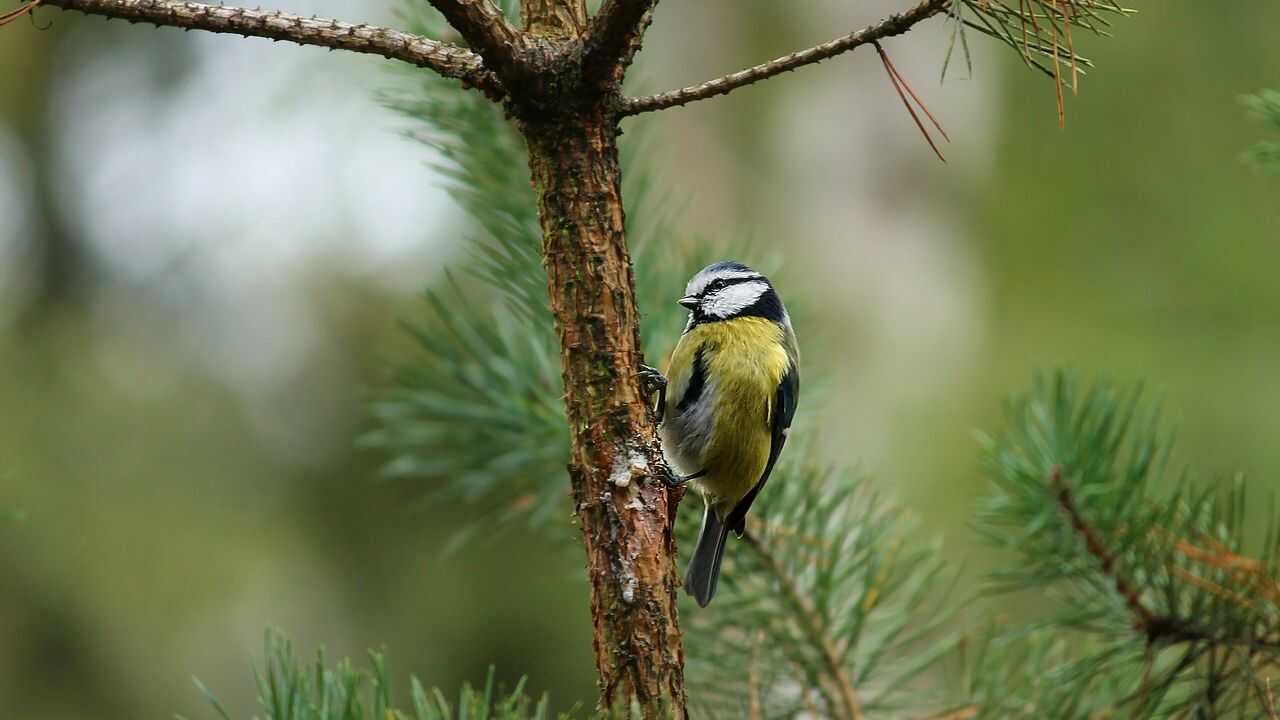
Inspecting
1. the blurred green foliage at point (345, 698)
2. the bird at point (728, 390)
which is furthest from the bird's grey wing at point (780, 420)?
the blurred green foliage at point (345, 698)

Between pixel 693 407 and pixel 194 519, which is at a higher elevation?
pixel 693 407

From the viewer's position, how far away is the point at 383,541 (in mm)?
2525

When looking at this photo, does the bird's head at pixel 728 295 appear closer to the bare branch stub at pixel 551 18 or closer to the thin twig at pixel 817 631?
the thin twig at pixel 817 631

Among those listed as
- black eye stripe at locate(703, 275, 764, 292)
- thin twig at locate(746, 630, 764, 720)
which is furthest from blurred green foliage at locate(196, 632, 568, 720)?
black eye stripe at locate(703, 275, 764, 292)

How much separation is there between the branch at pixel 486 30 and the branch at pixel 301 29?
4 centimetres

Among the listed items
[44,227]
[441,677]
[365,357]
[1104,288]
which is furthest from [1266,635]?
[1104,288]

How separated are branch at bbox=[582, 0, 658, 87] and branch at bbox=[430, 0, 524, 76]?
0.17 ft

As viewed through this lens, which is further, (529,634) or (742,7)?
(742,7)

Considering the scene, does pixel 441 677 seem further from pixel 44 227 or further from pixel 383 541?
pixel 44 227

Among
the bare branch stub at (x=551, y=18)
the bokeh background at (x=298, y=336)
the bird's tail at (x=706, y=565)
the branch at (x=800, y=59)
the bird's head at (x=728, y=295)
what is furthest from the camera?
the bokeh background at (x=298, y=336)

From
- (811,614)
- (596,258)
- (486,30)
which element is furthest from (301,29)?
(811,614)

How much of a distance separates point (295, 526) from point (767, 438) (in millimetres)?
1534

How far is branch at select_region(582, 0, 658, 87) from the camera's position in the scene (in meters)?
0.74

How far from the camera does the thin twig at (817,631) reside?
3.71 ft
